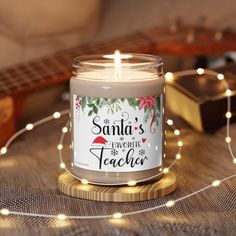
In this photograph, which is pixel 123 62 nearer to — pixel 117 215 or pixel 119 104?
pixel 119 104

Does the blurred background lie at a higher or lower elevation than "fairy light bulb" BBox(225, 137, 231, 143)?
higher

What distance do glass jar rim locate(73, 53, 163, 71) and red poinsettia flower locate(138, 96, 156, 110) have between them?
4 cm

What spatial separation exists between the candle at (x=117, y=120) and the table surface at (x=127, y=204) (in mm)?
39

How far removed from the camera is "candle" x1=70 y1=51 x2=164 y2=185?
0.58m

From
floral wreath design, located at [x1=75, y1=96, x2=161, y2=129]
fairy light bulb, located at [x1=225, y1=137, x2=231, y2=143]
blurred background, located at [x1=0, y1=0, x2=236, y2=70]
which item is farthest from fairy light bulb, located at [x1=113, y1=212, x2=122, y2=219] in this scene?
blurred background, located at [x1=0, y1=0, x2=236, y2=70]

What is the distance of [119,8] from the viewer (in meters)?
1.25

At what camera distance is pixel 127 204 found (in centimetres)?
58

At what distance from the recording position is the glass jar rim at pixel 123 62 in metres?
0.60

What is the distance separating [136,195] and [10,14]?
55 cm

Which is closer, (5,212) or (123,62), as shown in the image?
(5,212)

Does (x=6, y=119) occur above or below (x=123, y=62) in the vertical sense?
below

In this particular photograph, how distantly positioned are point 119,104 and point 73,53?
0.50 m

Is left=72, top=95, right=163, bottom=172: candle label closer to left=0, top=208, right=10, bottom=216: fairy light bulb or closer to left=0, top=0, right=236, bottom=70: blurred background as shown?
left=0, top=208, right=10, bottom=216: fairy light bulb

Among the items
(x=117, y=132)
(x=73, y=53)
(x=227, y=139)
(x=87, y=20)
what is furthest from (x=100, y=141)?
(x=87, y=20)
